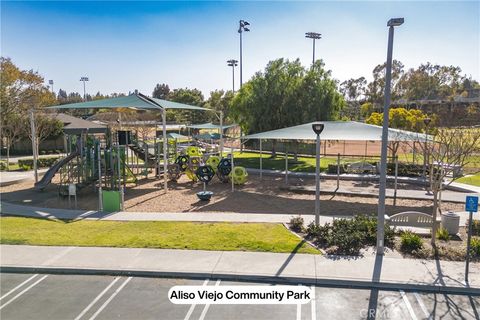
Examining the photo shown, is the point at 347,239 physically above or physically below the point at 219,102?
below

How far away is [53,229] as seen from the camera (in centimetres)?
1137

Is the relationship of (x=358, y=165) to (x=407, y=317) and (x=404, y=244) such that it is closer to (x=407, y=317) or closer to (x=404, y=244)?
(x=404, y=244)

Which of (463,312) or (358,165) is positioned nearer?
(463,312)

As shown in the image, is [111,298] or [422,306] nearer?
[422,306]

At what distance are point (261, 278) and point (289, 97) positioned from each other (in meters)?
20.4

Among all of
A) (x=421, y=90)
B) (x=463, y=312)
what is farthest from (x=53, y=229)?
(x=421, y=90)

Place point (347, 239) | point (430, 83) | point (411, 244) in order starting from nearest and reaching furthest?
point (411, 244) → point (347, 239) → point (430, 83)

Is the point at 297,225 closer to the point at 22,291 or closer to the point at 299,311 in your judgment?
the point at 299,311

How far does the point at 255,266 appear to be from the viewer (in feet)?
27.4

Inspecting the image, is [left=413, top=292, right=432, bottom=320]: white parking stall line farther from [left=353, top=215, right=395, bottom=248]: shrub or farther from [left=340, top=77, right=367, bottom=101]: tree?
[left=340, top=77, right=367, bottom=101]: tree

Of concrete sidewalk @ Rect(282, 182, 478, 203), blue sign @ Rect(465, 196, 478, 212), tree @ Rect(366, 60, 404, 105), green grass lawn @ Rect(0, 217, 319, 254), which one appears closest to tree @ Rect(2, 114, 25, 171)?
green grass lawn @ Rect(0, 217, 319, 254)

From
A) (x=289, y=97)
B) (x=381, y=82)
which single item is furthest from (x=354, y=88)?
(x=289, y=97)

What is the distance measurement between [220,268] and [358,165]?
48.7 ft

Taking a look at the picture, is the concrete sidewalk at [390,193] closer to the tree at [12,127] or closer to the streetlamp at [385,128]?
the streetlamp at [385,128]
